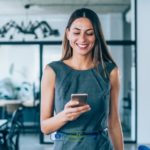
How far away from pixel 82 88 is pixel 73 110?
0.10 metres

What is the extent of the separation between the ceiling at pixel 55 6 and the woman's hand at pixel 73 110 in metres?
5.84

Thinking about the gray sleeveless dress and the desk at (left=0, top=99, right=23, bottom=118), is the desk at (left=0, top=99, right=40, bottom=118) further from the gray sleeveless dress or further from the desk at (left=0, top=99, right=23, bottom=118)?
the gray sleeveless dress

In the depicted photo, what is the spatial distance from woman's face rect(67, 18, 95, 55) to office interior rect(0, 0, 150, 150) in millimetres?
5370

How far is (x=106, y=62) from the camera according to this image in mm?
1193

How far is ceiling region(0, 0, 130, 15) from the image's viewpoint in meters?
6.90

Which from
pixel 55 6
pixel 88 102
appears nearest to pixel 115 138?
A: pixel 88 102

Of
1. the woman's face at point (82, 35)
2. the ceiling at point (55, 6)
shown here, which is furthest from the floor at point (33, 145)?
the woman's face at point (82, 35)

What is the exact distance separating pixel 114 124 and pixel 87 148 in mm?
148

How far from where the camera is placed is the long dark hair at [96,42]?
1.15 meters

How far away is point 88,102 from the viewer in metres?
1.11
